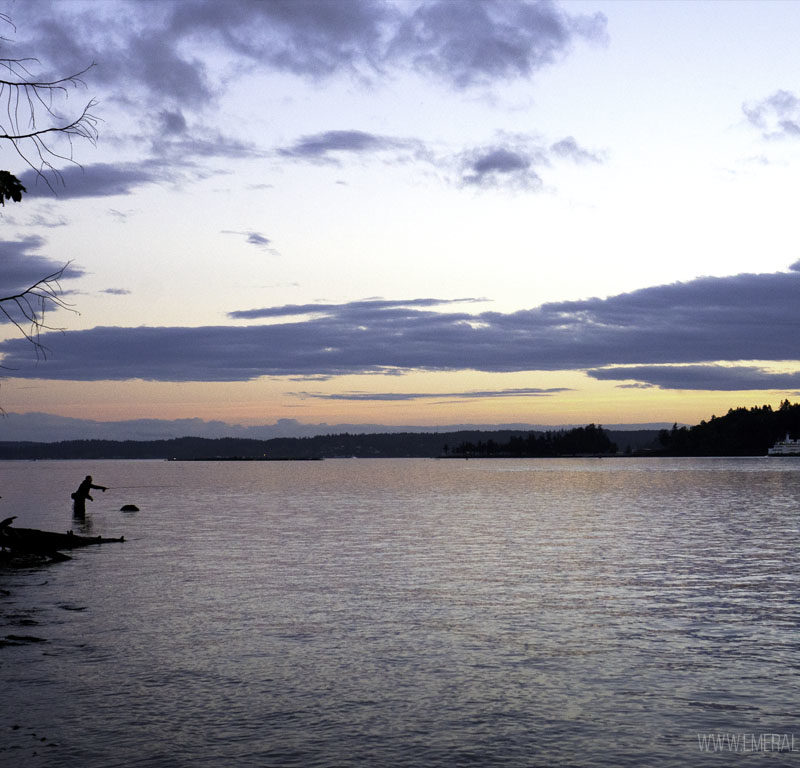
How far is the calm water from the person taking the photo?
14570 millimetres

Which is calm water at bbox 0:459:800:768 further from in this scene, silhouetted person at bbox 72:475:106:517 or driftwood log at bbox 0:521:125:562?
silhouetted person at bbox 72:475:106:517

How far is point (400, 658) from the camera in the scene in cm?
2052

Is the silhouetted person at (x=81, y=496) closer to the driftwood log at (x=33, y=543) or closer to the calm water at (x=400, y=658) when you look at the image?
the driftwood log at (x=33, y=543)

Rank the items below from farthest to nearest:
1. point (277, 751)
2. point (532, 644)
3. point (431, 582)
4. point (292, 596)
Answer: point (431, 582) < point (292, 596) < point (532, 644) < point (277, 751)

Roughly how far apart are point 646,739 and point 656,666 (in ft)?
16.9

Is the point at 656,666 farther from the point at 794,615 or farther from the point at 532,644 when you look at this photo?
the point at 794,615

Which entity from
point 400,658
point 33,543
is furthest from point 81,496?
point 400,658

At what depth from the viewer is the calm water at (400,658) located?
574 inches

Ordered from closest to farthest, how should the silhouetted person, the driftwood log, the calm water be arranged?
the calm water → the driftwood log → the silhouetted person

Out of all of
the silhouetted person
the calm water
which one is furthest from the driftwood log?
the silhouetted person

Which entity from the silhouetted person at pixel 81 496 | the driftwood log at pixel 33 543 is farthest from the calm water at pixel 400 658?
the silhouetted person at pixel 81 496

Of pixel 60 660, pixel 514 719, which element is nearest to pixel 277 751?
pixel 514 719

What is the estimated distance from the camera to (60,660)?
2009 centimetres

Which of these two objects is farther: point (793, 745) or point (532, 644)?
point (532, 644)
